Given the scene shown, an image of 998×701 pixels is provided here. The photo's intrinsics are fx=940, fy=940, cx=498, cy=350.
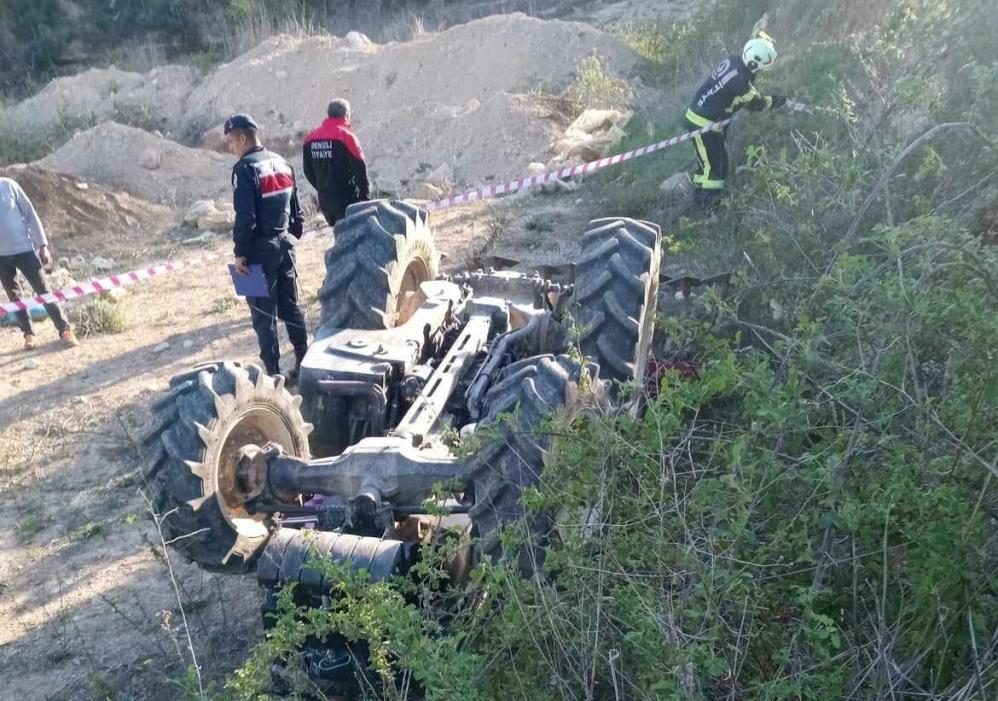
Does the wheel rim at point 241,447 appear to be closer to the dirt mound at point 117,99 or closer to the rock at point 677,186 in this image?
the rock at point 677,186

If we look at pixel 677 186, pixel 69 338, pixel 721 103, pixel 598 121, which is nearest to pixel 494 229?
pixel 677 186

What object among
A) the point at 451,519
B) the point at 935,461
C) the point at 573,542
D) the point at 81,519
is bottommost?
the point at 81,519

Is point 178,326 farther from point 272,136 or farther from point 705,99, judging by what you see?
point 272,136

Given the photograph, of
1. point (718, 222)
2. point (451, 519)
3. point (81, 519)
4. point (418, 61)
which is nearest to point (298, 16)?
point (418, 61)

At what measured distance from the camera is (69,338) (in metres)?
9.15

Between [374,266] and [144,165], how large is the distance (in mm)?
12045

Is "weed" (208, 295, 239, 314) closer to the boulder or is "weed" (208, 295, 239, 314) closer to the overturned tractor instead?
the boulder

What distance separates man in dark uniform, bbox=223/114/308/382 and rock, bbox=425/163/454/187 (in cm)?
739

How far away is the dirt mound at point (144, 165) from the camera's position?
50.9ft

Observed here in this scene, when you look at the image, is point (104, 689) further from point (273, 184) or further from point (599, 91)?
point (599, 91)

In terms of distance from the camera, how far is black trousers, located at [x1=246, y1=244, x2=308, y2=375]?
22.3ft

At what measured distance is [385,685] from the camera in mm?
3115

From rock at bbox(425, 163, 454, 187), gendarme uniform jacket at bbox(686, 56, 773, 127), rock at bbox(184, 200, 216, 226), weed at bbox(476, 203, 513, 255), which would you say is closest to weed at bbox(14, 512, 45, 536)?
weed at bbox(476, 203, 513, 255)

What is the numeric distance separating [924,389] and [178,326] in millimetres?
8018
